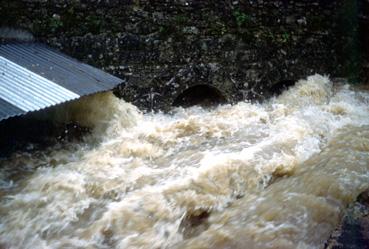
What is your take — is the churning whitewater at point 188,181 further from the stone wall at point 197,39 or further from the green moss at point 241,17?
the green moss at point 241,17

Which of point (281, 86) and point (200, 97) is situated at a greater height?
point (281, 86)

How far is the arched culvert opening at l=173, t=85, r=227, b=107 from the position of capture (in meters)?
7.84

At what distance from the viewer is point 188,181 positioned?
4762 millimetres

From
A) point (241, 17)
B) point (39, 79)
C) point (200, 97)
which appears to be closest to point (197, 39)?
point (241, 17)

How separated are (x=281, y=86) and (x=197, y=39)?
7.10 feet

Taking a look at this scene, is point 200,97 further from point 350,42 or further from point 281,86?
point 350,42

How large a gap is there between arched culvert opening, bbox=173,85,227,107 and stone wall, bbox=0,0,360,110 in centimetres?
22

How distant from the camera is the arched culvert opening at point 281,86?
830cm

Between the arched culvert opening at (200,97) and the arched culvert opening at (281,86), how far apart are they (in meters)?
1.18

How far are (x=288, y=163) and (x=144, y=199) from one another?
1.91m

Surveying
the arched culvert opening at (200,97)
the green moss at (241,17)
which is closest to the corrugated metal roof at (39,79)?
the arched culvert opening at (200,97)

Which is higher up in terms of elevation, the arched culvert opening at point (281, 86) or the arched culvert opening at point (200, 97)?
the arched culvert opening at point (281, 86)

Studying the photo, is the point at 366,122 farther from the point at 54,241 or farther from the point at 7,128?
the point at 7,128

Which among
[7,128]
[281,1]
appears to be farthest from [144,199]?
[281,1]
